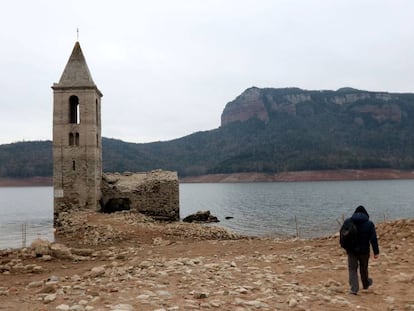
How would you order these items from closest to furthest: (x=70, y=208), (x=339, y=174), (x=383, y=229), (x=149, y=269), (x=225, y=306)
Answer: (x=225, y=306)
(x=149, y=269)
(x=383, y=229)
(x=70, y=208)
(x=339, y=174)

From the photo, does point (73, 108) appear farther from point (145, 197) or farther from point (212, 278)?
point (212, 278)

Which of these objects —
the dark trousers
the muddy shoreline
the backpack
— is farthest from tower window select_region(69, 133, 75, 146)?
the muddy shoreline

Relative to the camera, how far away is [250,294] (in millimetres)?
8453

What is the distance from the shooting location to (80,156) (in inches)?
1260

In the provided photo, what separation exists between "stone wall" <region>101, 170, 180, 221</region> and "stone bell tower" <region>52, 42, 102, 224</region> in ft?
4.80

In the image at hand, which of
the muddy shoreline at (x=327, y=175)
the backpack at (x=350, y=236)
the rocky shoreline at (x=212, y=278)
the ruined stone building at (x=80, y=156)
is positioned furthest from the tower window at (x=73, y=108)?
the muddy shoreline at (x=327, y=175)

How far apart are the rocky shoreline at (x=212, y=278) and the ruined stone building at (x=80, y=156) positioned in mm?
14502

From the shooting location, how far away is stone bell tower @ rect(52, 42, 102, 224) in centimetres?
3175

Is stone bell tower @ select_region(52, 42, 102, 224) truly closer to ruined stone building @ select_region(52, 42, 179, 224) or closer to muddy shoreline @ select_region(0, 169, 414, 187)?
ruined stone building @ select_region(52, 42, 179, 224)

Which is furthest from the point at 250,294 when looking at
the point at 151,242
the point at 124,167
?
the point at 124,167

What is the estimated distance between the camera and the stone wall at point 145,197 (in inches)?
1335

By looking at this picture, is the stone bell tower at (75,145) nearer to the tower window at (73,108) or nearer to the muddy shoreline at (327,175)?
the tower window at (73,108)

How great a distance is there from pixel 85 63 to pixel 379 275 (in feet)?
92.6

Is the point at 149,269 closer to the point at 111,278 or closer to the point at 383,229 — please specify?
the point at 111,278
